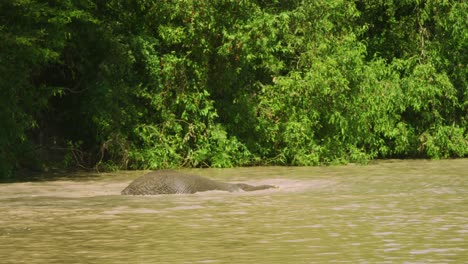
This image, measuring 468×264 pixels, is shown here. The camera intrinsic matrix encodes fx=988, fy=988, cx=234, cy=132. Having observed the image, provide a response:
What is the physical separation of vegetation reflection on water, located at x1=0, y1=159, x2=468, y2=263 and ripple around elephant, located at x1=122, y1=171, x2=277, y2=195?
31 centimetres

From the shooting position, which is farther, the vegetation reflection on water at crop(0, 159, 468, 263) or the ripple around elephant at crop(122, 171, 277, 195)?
the ripple around elephant at crop(122, 171, 277, 195)

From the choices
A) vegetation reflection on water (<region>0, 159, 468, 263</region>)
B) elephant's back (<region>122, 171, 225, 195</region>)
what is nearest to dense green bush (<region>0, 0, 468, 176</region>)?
vegetation reflection on water (<region>0, 159, 468, 263</region>)

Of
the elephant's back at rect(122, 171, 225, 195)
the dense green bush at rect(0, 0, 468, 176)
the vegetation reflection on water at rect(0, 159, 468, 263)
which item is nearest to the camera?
the vegetation reflection on water at rect(0, 159, 468, 263)

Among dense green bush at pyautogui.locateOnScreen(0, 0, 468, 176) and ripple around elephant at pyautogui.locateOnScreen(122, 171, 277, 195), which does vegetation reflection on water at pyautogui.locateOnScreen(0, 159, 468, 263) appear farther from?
dense green bush at pyautogui.locateOnScreen(0, 0, 468, 176)

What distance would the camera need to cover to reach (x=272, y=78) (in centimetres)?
2483

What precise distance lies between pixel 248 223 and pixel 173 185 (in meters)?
4.31

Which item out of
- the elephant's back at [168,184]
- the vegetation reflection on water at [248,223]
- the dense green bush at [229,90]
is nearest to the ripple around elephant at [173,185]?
the elephant's back at [168,184]

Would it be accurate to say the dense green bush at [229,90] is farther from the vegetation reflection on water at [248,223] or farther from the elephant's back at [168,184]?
the elephant's back at [168,184]

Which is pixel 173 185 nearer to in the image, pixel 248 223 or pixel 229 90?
pixel 248 223

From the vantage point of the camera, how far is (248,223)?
12.2 meters

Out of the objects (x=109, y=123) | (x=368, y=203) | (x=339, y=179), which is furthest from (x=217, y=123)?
(x=368, y=203)

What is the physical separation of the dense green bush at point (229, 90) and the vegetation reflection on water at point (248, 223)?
12.0 feet

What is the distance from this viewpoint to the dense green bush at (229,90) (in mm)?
22359

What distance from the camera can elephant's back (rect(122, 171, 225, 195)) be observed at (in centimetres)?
1627
